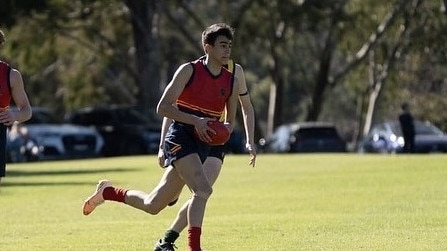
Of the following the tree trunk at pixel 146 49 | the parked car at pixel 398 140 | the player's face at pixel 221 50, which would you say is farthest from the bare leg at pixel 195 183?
the tree trunk at pixel 146 49

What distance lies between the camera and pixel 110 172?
1266 inches

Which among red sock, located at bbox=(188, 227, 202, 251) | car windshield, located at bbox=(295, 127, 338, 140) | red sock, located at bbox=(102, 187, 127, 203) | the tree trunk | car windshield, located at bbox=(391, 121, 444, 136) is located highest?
red sock, located at bbox=(102, 187, 127, 203)

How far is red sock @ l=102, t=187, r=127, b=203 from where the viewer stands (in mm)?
12234

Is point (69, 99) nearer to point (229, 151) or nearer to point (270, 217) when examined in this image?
point (229, 151)

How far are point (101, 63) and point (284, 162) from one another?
1265 inches

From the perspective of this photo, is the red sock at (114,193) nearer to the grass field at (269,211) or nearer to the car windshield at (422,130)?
the grass field at (269,211)

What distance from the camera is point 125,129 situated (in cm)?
5003

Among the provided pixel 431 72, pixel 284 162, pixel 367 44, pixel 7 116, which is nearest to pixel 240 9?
pixel 367 44

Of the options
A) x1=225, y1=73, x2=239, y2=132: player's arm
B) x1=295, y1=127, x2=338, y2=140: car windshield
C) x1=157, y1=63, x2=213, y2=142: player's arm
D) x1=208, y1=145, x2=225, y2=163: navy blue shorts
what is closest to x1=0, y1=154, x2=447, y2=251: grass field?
x1=208, y1=145, x2=225, y2=163: navy blue shorts

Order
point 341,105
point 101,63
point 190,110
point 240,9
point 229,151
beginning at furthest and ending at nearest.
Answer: point 341,105, point 101,63, point 240,9, point 229,151, point 190,110

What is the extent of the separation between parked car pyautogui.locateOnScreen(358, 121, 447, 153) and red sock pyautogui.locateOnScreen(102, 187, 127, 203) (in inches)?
1381

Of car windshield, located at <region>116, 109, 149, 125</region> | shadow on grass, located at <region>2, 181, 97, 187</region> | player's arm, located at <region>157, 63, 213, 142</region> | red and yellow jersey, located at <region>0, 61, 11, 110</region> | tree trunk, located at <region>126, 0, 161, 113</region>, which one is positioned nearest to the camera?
player's arm, located at <region>157, 63, 213, 142</region>

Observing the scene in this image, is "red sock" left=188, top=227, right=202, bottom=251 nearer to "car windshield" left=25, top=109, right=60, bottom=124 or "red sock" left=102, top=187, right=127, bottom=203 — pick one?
"red sock" left=102, top=187, right=127, bottom=203

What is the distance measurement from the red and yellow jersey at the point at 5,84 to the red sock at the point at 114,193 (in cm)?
128
